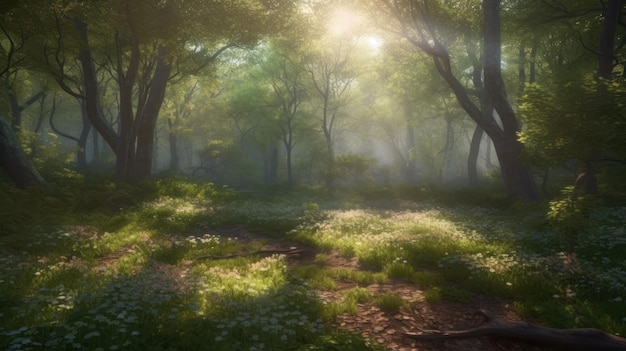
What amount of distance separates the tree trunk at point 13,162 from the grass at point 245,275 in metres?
1.59

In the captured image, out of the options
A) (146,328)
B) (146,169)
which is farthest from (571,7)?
(146,169)

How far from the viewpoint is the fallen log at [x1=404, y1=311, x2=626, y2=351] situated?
495 centimetres

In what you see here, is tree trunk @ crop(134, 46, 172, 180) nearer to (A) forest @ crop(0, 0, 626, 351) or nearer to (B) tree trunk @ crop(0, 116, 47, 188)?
(A) forest @ crop(0, 0, 626, 351)

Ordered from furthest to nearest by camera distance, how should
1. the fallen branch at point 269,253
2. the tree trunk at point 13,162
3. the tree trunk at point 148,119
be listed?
the tree trunk at point 148,119
the tree trunk at point 13,162
the fallen branch at point 269,253

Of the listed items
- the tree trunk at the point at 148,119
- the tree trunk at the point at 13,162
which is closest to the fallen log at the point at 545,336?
the tree trunk at the point at 13,162

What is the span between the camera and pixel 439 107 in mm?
45156

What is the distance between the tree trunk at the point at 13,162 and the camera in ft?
54.6

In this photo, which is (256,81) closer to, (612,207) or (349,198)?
(349,198)

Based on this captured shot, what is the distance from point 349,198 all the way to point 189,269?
19710 millimetres

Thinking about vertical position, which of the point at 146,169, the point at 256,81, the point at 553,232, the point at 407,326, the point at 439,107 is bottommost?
the point at 407,326

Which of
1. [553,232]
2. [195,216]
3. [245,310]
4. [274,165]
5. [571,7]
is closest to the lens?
[245,310]

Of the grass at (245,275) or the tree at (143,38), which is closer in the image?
the grass at (245,275)

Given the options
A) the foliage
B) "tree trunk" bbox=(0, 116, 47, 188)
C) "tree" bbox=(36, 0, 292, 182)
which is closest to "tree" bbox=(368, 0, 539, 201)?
"tree" bbox=(36, 0, 292, 182)

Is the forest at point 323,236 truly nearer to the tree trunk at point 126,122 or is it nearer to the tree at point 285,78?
the tree trunk at point 126,122
